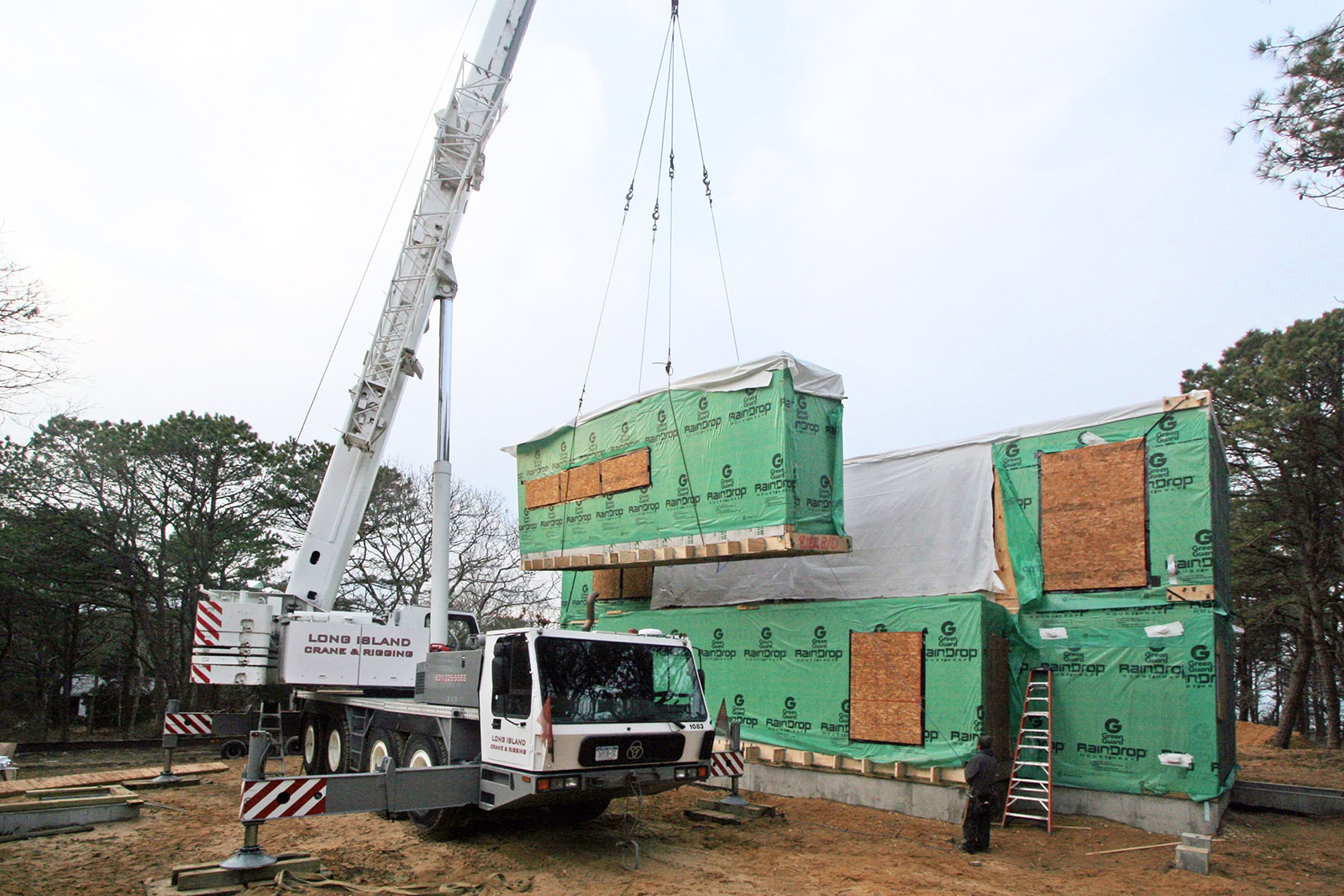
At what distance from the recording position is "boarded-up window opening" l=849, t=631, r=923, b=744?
425 inches

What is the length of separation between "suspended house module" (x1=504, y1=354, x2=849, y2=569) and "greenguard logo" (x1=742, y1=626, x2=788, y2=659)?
5.13 feet

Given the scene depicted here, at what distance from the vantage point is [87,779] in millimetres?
11359

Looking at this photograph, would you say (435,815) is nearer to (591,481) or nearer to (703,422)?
(703,422)

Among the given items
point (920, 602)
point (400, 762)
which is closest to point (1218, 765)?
point (920, 602)

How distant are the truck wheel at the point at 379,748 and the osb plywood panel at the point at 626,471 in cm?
517

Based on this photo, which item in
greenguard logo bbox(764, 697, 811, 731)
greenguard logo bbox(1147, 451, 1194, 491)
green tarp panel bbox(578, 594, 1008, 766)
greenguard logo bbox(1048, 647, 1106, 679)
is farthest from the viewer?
greenguard logo bbox(764, 697, 811, 731)

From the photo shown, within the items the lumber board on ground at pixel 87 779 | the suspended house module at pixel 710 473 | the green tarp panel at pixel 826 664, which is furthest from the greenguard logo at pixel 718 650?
the lumber board on ground at pixel 87 779

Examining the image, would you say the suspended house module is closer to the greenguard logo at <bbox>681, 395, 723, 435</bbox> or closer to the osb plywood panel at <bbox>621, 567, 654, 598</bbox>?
the greenguard logo at <bbox>681, 395, 723, 435</bbox>

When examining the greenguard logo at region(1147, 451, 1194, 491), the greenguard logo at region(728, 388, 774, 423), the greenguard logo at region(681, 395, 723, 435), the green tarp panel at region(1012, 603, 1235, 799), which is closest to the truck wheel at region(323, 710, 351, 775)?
the greenguard logo at region(681, 395, 723, 435)

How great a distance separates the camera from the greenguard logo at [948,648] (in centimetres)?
1042

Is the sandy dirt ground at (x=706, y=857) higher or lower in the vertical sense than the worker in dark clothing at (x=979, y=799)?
lower

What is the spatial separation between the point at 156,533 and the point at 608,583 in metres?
16.2

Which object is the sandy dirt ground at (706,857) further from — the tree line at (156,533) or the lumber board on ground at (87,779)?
the tree line at (156,533)

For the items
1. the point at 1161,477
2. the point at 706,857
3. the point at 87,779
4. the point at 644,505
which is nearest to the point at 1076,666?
the point at 1161,477
